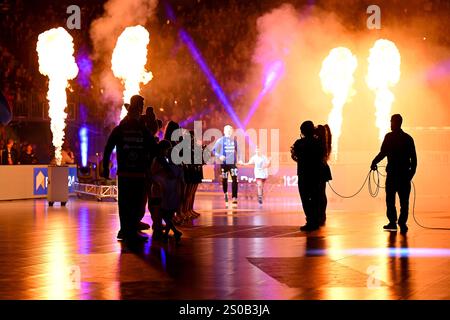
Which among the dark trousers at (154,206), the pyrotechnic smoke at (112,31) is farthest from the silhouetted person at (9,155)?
the dark trousers at (154,206)

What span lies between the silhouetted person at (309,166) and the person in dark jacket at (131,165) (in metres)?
3.86

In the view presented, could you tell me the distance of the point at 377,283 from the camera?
9.42 meters

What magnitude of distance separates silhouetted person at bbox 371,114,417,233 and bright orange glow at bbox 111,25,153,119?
58.5ft

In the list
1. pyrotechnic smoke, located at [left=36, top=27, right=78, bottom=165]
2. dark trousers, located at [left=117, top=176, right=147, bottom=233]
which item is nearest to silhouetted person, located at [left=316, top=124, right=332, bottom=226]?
dark trousers, located at [left=117, top=176, right=147, bottom=233]

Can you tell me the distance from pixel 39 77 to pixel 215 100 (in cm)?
968

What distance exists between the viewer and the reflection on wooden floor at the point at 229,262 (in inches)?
349

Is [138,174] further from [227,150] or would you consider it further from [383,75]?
[383,75]

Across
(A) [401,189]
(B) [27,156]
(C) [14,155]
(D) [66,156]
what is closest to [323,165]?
(A) [401,189]

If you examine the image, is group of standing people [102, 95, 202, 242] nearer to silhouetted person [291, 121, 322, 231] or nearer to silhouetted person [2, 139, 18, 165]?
silhouetted person [291, 121, 322, 231]

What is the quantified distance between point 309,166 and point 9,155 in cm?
1570

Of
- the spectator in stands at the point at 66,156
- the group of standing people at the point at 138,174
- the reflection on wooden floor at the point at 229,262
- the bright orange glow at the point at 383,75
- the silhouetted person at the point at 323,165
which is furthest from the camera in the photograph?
the bright orange glow at the point at 383,75

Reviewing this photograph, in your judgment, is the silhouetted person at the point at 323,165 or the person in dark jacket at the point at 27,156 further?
the person in dark jacket at the point at 27,156

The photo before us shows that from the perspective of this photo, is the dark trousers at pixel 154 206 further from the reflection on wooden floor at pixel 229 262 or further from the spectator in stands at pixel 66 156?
the spectator in stands at pixel 66 156

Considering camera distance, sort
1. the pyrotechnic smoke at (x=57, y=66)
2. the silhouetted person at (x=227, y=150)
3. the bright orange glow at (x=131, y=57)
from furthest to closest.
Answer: the bright orange glow at (x=131, y=57) < the pyrotechnic smoke at (x=57, y=66) < the silhouetted person at (x=227, y=150)
